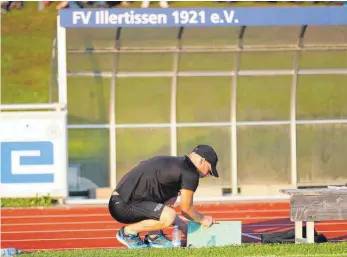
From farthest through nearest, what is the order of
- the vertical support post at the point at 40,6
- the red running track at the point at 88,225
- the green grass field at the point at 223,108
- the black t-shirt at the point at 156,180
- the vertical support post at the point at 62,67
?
the vertical support post at the point at 40,6 → the green grass field at the point at 223,108 → the vertical support post at the point at 62,67 → the red running track at the point at 88,225 → the black t-shirt at the point at 156,180

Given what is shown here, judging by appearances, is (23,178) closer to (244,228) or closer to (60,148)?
(60,148)

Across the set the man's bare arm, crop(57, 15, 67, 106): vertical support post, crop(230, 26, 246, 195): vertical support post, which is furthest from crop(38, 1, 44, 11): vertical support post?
the man's bare arm

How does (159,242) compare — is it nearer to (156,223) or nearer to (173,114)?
(156,223)

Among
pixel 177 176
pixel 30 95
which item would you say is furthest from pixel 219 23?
pixel 30 95

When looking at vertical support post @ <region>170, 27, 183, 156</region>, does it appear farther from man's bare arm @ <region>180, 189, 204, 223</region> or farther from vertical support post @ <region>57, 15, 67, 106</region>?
man's bare arm @ <region>180, 189, 204, 223</region>

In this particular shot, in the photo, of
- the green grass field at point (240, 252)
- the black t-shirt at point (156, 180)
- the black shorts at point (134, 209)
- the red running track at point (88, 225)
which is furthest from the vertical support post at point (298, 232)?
the black shorts at point (134, 209)

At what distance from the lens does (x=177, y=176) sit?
13.5 meters

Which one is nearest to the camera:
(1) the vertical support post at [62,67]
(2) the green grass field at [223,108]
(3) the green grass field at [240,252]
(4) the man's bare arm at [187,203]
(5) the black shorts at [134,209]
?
(3) the green grass field at [240,252]

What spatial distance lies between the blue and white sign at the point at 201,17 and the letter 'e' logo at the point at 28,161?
2222 mm

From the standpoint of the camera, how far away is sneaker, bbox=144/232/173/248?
1386 cm

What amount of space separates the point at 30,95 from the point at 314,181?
1728 centimetres

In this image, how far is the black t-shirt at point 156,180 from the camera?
44.4ft

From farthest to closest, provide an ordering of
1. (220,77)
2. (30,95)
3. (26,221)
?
(30,95) < (220,77) < (26,221)

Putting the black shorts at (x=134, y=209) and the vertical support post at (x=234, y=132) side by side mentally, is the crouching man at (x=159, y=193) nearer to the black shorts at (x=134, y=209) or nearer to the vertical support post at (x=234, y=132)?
the black shorts at (x=134, y=209)
